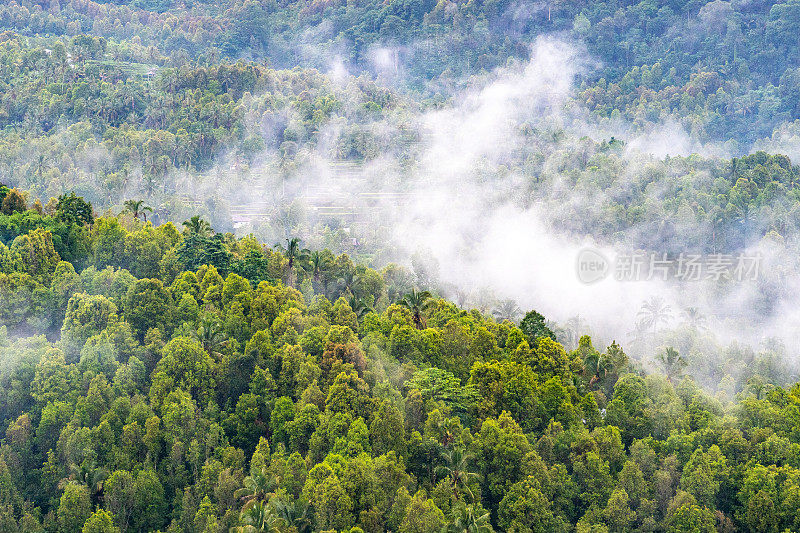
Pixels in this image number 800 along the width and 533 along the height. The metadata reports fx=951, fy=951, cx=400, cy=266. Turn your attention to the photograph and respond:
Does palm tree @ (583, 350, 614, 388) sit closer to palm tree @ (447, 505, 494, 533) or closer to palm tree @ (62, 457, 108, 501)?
palm tree @ (447, 505, 494, 533)

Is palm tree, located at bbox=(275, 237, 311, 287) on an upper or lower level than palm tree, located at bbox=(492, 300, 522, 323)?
lower

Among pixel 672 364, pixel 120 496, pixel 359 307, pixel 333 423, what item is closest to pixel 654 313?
pixel 672 364

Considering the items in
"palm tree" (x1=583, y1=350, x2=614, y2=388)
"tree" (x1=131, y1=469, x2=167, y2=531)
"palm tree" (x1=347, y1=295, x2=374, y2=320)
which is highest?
"palm tree" (x1=347, y1=295, x2=374, y2=320)

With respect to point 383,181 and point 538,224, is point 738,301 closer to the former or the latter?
point 538,224

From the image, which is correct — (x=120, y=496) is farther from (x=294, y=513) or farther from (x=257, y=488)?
(x=294, y=513)

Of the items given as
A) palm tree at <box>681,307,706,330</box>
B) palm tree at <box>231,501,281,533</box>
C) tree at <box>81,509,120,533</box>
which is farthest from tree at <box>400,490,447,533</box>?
palm tree at <box>681,307,706,330</box>

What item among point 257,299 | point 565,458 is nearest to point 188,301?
point 257,299
